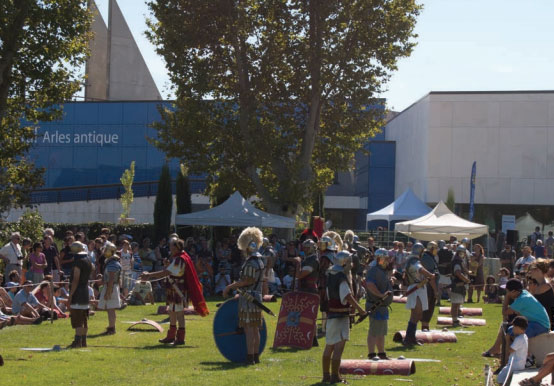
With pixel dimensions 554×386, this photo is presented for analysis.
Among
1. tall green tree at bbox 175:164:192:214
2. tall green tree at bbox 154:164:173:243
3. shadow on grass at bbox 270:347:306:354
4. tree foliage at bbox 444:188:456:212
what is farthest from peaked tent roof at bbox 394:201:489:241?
shadow on grass at bbox 270:347:306:354

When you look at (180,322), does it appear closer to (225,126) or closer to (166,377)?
(166,377)

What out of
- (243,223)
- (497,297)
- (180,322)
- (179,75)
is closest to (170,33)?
(179,75)

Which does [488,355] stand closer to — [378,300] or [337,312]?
[378,300]

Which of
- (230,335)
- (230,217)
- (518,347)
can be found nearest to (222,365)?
(230,335)

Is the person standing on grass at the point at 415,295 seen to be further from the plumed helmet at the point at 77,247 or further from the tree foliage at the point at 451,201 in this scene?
the tree foliage at the point at 451,201

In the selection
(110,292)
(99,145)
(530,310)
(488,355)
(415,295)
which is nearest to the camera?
(530,310)

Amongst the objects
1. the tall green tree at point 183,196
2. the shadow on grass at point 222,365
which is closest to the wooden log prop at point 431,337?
the shadow on grass at point 222,365

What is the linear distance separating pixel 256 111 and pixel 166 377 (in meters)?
23.5

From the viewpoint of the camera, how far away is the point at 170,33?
101 feet

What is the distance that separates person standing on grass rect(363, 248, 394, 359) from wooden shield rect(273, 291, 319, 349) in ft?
4.30

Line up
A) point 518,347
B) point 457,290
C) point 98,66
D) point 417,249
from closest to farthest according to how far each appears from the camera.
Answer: point 518,347 → point 417,249 → point 457,290 → point 98,66

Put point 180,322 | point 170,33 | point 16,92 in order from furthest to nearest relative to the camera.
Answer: point 170,33
point 16,92
point 180,322

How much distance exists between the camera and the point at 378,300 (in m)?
12.5

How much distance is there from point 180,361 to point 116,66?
4706cm
